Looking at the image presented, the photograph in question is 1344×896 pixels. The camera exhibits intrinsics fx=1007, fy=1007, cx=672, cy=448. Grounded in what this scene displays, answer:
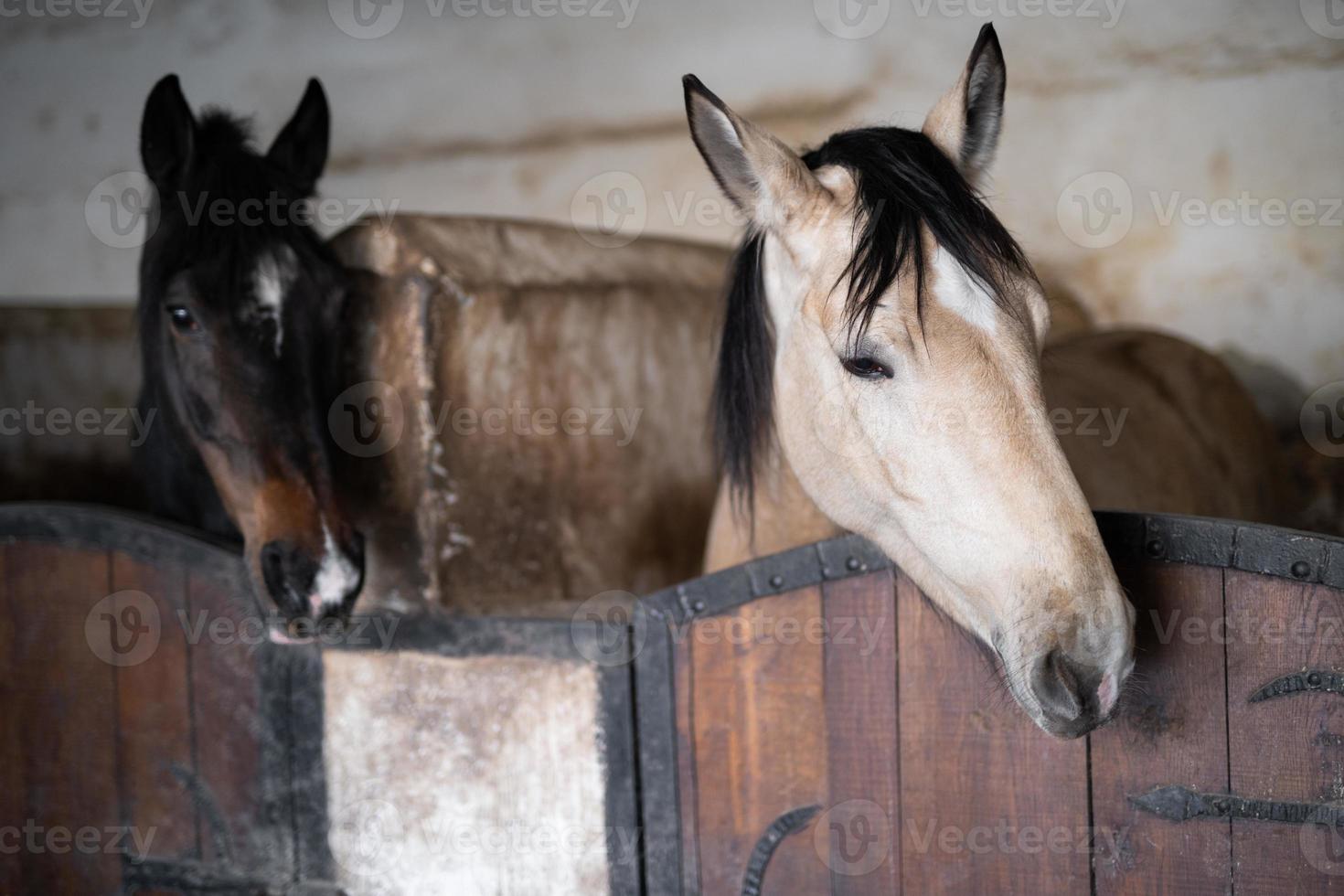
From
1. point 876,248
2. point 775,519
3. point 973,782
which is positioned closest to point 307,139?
point 775,519

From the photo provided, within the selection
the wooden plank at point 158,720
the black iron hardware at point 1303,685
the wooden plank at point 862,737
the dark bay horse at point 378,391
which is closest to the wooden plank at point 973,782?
the wooden plank at point 862,737

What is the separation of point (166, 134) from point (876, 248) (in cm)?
149

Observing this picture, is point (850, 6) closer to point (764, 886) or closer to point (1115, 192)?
point (1115, 192)

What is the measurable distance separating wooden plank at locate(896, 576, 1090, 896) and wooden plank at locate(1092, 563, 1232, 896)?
1.6 inches

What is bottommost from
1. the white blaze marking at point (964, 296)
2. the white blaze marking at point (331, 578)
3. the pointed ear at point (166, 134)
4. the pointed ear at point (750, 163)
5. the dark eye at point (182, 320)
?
the white blaze marking at point (331, 578)

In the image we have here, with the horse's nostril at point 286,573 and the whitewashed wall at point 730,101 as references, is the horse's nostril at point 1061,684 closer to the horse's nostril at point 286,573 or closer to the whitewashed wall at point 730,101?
the horse's nostril at point 286,573

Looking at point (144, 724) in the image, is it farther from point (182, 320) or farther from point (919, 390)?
point (919, 390)

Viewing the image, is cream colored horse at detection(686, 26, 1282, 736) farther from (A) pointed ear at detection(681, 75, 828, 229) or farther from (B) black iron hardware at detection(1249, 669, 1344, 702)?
(B) black iron hardware at detection(1249, 669, 1344, 702)

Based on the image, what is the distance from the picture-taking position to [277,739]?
1814 millimetres

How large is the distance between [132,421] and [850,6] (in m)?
2.69

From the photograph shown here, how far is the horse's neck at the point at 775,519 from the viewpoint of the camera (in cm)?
177

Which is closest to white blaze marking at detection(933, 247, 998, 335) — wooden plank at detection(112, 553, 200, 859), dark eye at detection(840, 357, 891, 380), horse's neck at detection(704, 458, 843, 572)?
dark eye at detection(840, 357, 891, 380)

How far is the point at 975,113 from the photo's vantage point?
1627 mm

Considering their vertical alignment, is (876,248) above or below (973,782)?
above
